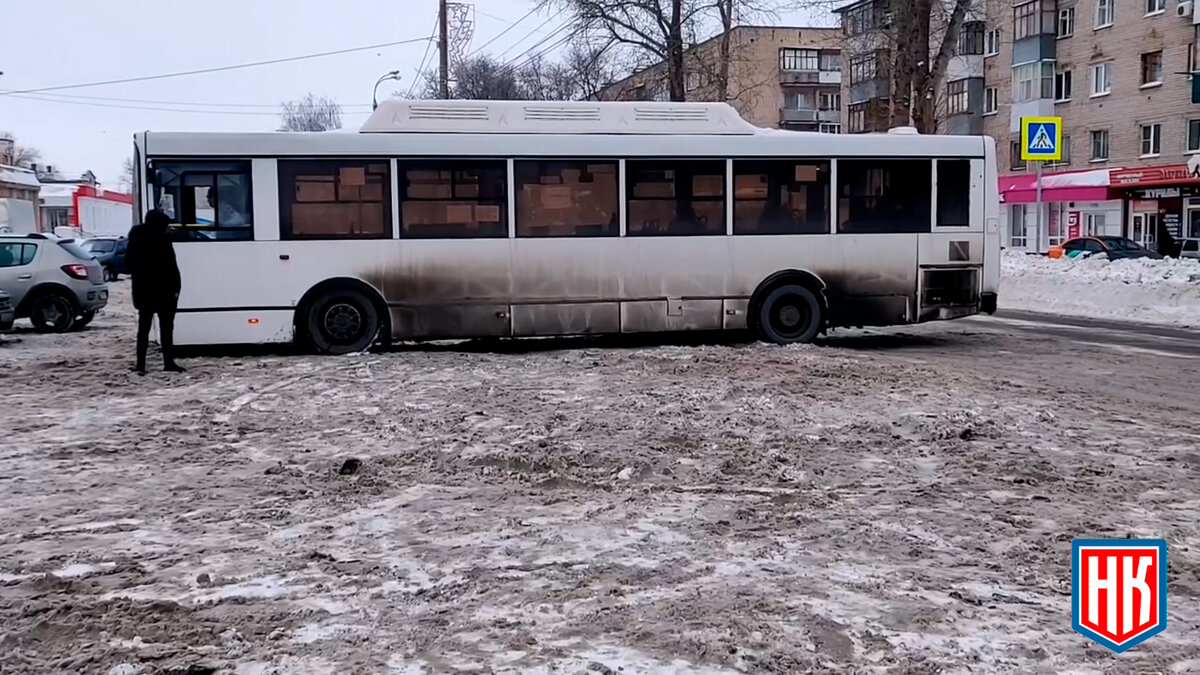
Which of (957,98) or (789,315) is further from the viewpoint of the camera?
(957,98)

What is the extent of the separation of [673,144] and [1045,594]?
10.4m

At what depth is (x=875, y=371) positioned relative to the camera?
450 inches

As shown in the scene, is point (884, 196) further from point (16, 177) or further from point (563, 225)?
point (16, 177)

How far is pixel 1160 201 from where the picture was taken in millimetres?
A: 47250

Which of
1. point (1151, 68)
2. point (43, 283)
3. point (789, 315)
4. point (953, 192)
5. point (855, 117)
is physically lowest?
point (789, 315)

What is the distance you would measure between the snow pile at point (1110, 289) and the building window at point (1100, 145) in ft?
85.5

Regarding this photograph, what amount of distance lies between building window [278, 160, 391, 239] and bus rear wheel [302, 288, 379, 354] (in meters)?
0.77

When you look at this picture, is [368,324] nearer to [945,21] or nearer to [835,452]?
[835,452]

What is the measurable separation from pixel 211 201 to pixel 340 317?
2.11 meters

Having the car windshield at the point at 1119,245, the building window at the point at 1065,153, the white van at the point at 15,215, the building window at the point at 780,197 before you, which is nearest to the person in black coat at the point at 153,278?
the building window at the point at 780,197

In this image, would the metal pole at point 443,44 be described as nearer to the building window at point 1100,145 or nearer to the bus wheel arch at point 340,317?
the bus wheel arch at point 340,317

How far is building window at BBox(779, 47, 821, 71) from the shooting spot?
3472 inches

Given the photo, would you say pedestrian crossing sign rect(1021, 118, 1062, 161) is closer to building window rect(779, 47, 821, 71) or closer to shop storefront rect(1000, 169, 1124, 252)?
shop storefront rect(1000, 169, 1124, 252)

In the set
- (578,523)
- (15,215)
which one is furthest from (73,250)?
(15,215)
